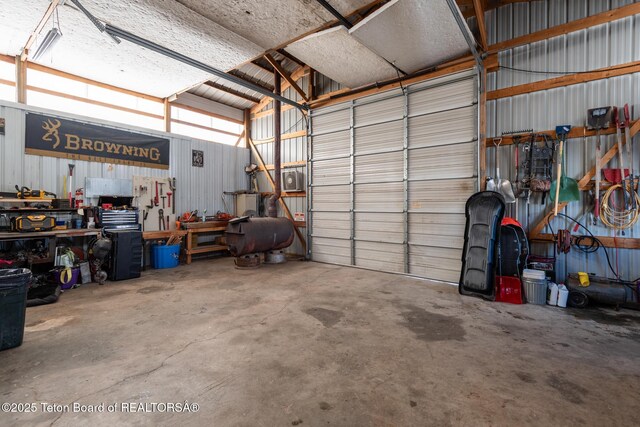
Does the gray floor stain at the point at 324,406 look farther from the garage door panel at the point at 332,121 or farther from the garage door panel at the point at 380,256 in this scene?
the garage door panel at the point at 332,121

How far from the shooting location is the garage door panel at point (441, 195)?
5.09 meters

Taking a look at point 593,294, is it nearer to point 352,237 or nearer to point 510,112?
point 510,112

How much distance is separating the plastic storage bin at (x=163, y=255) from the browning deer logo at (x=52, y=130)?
2680mm

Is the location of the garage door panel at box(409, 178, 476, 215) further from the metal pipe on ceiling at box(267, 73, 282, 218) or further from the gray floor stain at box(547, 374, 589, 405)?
the metal pipe on ceiling at box(267, 73, 282, 218)

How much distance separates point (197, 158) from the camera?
299 inches

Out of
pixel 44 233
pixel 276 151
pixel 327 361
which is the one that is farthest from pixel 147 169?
pixel 327 361

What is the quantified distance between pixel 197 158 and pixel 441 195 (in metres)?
6.17

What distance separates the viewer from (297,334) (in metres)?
2.98

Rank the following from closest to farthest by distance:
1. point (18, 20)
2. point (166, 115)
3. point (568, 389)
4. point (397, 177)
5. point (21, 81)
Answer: point (568, 389), point (18, 20), point (21, 81), point (397, 177), point (166, 115)

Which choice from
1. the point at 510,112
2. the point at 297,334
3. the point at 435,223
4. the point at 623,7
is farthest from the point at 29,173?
the point at 623,7

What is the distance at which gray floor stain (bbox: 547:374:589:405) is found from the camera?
6.51ft

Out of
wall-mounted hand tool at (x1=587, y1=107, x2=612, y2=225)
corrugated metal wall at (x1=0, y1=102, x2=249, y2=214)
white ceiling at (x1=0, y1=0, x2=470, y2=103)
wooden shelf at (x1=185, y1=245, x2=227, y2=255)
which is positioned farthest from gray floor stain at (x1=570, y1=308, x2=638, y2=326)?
corrugated metal wall at (x1=0, y1=102, x2=249, y2=214)

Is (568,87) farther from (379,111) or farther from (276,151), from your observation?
(276,151)

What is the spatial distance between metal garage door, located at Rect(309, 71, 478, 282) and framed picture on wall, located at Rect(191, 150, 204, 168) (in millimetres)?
3053
